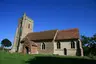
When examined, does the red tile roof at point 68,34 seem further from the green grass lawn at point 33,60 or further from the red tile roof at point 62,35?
the green grass lawn at point 33,60

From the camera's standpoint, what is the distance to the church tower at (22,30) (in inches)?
1868

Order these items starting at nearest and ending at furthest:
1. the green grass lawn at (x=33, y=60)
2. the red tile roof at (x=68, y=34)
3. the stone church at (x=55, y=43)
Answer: the green grass lawn at (x=33, y=60) → the stone church at (x=55, y=43) → the red tile roof at (x=68, y=34)

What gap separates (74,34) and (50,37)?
7890 millimetres

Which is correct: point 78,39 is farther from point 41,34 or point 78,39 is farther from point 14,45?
point 14,45

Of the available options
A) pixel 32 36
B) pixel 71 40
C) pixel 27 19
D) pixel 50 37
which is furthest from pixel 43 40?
pixel 27 19

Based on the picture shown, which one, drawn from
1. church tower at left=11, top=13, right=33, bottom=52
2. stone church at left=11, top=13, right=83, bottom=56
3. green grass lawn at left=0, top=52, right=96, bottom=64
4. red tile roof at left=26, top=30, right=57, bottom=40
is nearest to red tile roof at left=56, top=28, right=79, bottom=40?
stone church at left=11, top=13, right=83, bottom=56

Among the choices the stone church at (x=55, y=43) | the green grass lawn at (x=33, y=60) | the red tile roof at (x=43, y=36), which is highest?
the red tile roof at (x=43, y=36)

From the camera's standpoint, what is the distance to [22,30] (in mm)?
47719

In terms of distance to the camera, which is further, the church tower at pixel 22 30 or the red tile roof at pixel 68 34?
the church tower at pixel 22 30

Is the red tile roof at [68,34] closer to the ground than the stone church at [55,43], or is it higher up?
higher up

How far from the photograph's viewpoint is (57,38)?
1582 inches

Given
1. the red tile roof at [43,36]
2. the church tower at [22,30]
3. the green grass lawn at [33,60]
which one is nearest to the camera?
the green grass lawn at [33,60]

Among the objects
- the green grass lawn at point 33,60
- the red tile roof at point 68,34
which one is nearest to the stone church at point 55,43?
the red tile roof at point 68,34

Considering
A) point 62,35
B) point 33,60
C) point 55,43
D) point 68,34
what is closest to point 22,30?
point 55,43
